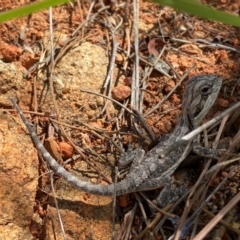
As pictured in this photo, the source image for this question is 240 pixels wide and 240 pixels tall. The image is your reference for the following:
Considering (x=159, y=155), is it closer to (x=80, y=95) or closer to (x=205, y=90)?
(x=205, y=90)

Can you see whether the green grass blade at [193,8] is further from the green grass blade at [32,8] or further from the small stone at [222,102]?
the small stone at [222,102]

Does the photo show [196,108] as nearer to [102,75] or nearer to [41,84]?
[102,75]

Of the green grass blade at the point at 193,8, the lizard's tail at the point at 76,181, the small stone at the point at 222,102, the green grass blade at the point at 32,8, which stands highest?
the green grass blade at the point at 193,8

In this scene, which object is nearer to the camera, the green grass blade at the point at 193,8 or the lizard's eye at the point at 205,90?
the green grass blade at the point at 193,8

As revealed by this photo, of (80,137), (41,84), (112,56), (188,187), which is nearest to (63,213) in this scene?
(80,137)

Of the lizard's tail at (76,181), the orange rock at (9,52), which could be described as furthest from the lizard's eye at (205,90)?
the orange rock at (9,52)

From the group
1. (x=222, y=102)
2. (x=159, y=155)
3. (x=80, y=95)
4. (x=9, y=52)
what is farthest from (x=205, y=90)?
(x=9, y=52)

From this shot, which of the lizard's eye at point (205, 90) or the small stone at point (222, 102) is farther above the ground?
the lizard's eye at point (205, 90)
